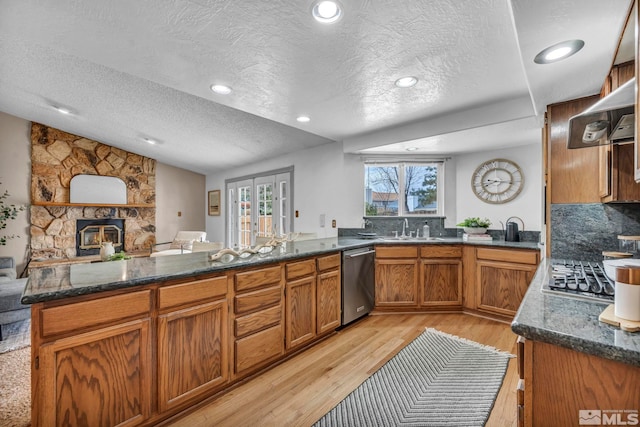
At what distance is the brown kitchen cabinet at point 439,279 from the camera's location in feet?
10.7

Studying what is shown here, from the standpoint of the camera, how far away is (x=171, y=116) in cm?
382

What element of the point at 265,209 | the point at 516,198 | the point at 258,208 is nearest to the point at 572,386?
the point at 516,198

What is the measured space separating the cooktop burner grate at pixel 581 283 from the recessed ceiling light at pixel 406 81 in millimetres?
1589

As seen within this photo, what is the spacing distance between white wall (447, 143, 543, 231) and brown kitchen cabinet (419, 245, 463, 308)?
33.2 inches

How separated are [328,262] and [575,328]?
77.4 inches

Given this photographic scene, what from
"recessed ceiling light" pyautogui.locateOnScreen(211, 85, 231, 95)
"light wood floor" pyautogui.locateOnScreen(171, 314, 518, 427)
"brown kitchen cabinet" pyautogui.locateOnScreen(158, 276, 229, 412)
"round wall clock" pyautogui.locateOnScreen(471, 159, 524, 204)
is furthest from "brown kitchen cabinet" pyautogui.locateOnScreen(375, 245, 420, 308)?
"recessed ceiling light" pyautogui.locateOnScreen(211, 85, 231, 95)

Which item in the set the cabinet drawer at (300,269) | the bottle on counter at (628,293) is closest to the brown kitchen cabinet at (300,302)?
the cabinet drawer at (300,269)

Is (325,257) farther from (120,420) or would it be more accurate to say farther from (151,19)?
(151,19)

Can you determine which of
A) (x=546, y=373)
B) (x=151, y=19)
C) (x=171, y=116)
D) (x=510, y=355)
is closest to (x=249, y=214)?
(x=171, y=116)

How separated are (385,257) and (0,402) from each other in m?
3.27

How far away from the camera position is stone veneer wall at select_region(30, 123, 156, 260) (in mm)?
5195

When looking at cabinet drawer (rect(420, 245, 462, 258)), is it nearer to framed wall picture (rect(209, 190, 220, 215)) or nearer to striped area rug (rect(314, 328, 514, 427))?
striped area rug (rect(314, 328, 514, 427))

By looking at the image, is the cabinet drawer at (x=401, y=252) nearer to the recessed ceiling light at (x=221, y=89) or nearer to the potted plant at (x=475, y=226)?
the potted plant at (x=475, y=226)

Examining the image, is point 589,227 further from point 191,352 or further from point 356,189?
point 191,352
